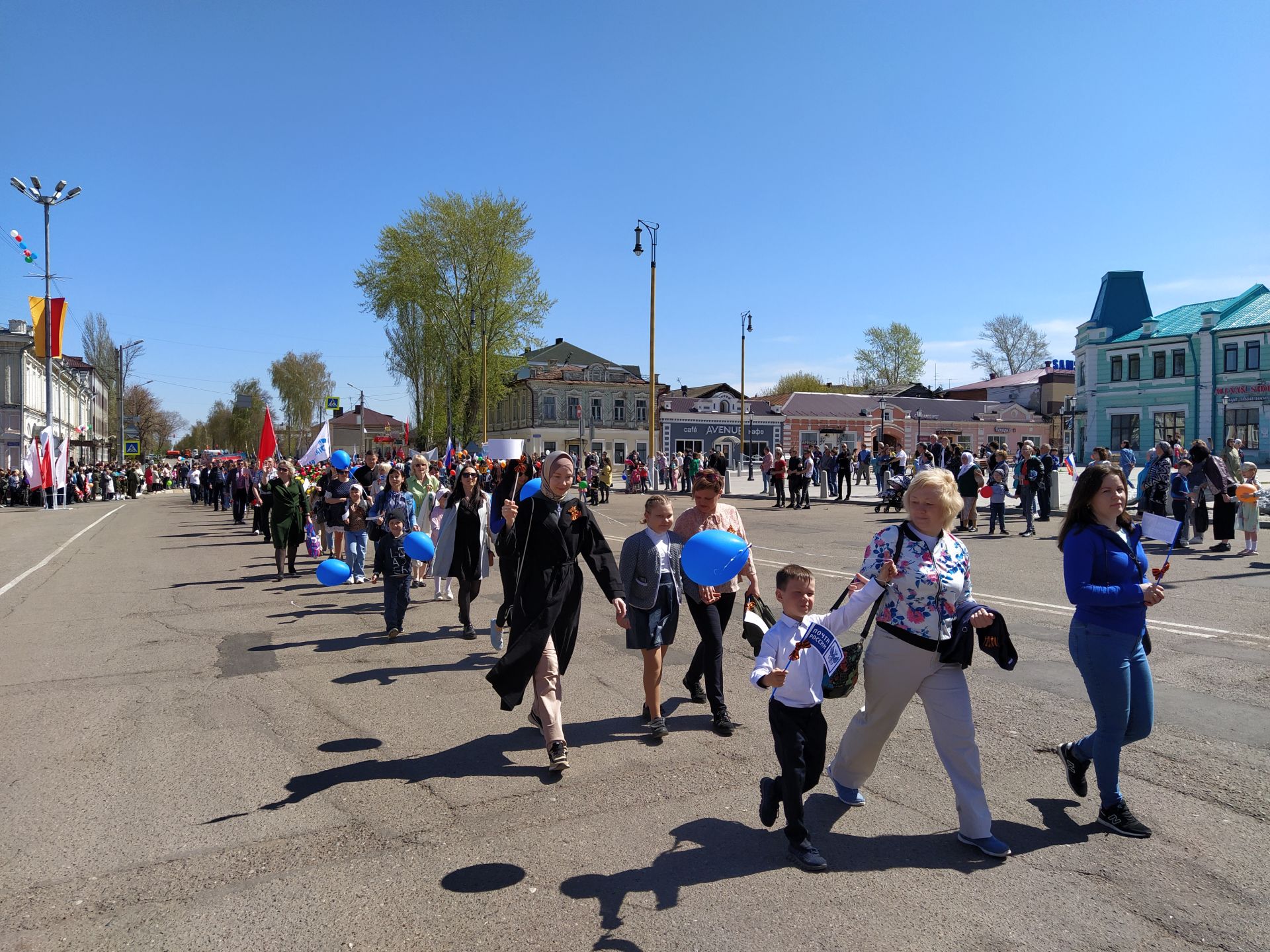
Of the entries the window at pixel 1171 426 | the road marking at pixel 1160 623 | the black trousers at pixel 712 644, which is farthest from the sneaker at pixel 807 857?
the window at pixel 1171 426

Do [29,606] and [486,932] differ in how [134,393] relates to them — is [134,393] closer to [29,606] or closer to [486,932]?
[29,606]

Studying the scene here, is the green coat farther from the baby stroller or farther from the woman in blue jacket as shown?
the baby stroller

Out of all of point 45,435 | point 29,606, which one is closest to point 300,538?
point 29,606

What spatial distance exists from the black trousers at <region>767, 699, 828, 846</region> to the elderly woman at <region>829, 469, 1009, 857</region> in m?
0.38

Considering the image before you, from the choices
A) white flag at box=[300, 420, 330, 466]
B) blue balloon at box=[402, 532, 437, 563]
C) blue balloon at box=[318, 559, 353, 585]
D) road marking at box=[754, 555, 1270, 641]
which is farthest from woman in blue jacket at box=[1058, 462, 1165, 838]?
white flag at box=[300, 420, 330, 466]

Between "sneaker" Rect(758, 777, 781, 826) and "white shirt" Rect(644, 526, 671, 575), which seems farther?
"white shirt" Rect(644, 526, 671, 575)

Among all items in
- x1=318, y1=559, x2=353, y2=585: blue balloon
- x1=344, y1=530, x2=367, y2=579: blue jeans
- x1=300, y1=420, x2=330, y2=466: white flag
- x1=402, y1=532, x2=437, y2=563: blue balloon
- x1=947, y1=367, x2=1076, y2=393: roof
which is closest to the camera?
x1=402, y1=532, x2=437, y2=563: blue balloon

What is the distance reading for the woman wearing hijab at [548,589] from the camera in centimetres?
507

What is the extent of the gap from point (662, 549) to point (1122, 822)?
2.89 meters

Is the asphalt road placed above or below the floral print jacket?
below

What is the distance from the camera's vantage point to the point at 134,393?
326ft

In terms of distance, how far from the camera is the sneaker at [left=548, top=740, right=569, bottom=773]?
15.9 ft

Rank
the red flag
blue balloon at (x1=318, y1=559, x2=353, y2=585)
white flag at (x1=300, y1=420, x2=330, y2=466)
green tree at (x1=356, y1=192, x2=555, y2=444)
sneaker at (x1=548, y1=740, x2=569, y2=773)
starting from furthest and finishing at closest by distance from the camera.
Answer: green tree at (x1=356, y1=192, x2=555, y2=444)
white flag at (x1=300, y1=420, x2=330, y2=466)
the red flag
blue balloon at (x1=318, y1=559, x2=353, y2=585)
sneaker at (x1=548, y1=740, x2=569, y2=773)

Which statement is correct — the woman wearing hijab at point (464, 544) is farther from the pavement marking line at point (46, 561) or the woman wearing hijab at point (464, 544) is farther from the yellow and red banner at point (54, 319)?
the yellow and red banner at point (54, 319)
